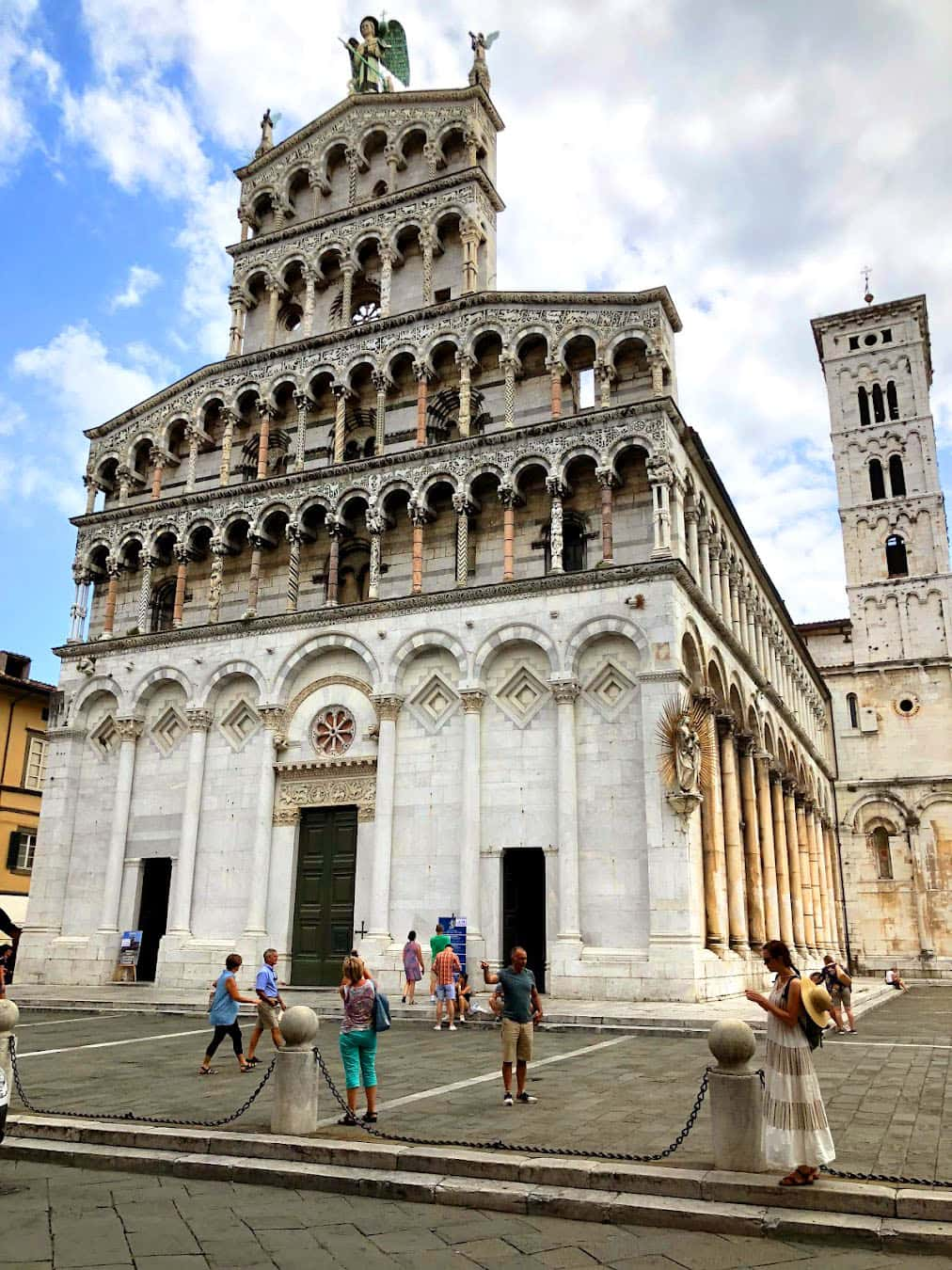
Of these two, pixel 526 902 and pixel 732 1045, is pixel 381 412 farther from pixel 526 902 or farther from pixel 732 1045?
pixel 732 1045

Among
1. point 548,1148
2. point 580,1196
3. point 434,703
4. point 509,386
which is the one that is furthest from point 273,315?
point 580,1196

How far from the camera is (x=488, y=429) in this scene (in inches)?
1125

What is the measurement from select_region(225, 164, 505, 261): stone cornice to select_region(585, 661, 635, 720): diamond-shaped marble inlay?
16908mm

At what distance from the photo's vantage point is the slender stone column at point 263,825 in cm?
2623

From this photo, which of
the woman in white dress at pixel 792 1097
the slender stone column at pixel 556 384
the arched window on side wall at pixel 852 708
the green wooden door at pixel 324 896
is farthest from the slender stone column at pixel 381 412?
the arched window on side wall at pixel 852 708

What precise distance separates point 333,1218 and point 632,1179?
7.72 feet

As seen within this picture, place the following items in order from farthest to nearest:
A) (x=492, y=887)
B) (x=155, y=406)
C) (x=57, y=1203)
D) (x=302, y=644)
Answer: (x=155, y=406) < (x=302, y=644) < (x=492, y=887) < (x=57, y=1203)

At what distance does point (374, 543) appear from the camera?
93.0 ft

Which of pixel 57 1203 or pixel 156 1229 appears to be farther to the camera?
pixel 57 1203

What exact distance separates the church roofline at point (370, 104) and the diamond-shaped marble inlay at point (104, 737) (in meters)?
20.4

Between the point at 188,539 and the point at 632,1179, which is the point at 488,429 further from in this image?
the point at 632,1179

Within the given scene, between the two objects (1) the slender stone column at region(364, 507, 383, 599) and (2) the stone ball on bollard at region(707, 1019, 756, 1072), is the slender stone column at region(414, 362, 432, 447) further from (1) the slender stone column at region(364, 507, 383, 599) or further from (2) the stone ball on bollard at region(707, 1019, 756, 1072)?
(2) the stone ball on bollard at region(707, 1019, 756, 1072)

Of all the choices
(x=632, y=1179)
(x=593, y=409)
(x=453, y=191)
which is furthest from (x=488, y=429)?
(x=632, y=1179)

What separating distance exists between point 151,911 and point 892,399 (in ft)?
154
